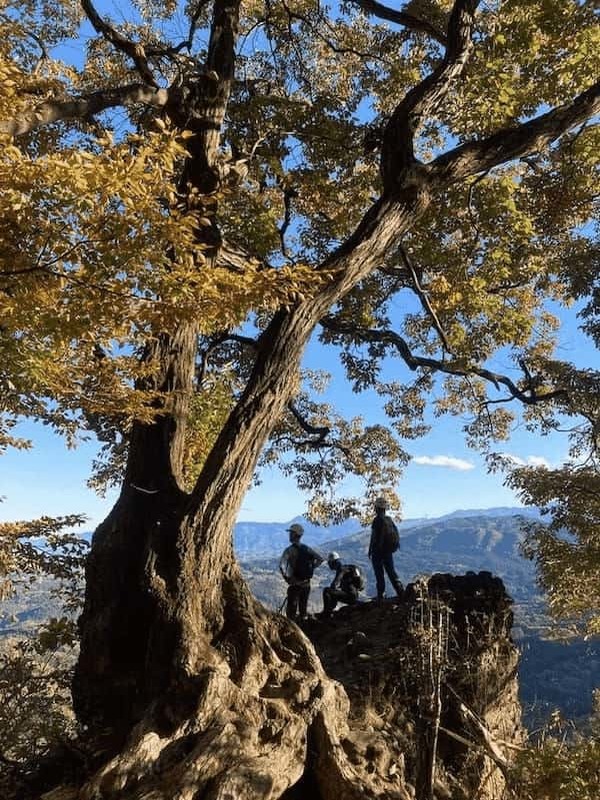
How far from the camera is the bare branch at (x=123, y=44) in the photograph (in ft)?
20.2

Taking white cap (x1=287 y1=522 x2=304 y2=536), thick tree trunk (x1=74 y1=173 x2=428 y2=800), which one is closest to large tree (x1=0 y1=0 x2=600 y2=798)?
thick tree trunk (x1=74 y1=173 x2=428 y2=800)

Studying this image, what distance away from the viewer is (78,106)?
4.45 m

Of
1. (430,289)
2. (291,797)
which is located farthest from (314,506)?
(291,797)

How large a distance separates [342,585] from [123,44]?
905cm

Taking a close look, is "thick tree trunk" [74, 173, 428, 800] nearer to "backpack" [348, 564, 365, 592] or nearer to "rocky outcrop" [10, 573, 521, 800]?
"rocky outcrop" [10, 573, 521, 800]

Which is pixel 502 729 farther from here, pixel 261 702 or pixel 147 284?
pixel 147 284

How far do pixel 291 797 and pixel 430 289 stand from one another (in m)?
7.79

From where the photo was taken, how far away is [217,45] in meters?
6.30

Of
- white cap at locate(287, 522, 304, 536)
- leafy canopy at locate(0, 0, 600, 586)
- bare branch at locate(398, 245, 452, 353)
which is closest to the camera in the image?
leafy canopy at locate(0, 0, 600, 586)

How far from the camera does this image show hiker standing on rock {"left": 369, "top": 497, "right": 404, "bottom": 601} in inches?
397

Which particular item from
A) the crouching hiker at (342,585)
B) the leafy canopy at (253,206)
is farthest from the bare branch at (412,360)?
the crouching hiker at (342,585)

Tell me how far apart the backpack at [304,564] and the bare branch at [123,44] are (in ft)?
23.7

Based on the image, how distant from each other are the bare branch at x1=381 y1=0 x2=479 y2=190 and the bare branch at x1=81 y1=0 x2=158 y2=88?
262 centimetres

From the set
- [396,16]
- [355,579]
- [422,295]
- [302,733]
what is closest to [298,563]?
[355,579]
